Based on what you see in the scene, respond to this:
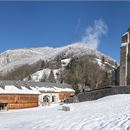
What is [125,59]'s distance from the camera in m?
46.6

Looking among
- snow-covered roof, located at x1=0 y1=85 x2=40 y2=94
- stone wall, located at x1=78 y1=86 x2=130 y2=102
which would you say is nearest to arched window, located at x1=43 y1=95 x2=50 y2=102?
snow-covered roof, located at x1=0 y1=85 x2=40 y2=94

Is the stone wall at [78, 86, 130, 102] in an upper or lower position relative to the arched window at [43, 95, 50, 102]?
upper

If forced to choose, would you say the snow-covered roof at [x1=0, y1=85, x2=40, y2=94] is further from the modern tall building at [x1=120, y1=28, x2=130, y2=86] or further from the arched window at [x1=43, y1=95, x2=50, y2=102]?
the modern tall building at [x1=120, y1=28, x2=130, y2=86]

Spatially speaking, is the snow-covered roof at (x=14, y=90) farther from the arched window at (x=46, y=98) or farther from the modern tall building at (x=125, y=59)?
the modern tall building at (x=125, y=59)

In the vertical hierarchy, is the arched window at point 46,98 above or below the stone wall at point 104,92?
below

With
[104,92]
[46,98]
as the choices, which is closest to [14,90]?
[46,98]

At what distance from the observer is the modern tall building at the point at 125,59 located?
1790 inches

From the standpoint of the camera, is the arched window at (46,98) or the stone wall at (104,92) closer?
the stone wall at (104,92)

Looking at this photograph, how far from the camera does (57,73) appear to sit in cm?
13675

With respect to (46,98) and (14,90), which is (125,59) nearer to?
(14,90)

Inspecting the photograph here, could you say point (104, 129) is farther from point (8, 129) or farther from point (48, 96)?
point (48, 96)

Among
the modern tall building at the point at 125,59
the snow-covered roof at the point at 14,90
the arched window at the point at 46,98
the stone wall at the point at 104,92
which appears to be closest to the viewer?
the stone wall at the point at 104,92

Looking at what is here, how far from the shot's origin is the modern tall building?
45469 mm

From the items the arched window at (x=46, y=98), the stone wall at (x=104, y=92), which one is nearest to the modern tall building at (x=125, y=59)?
the stone wall at (x=104, y=92)
